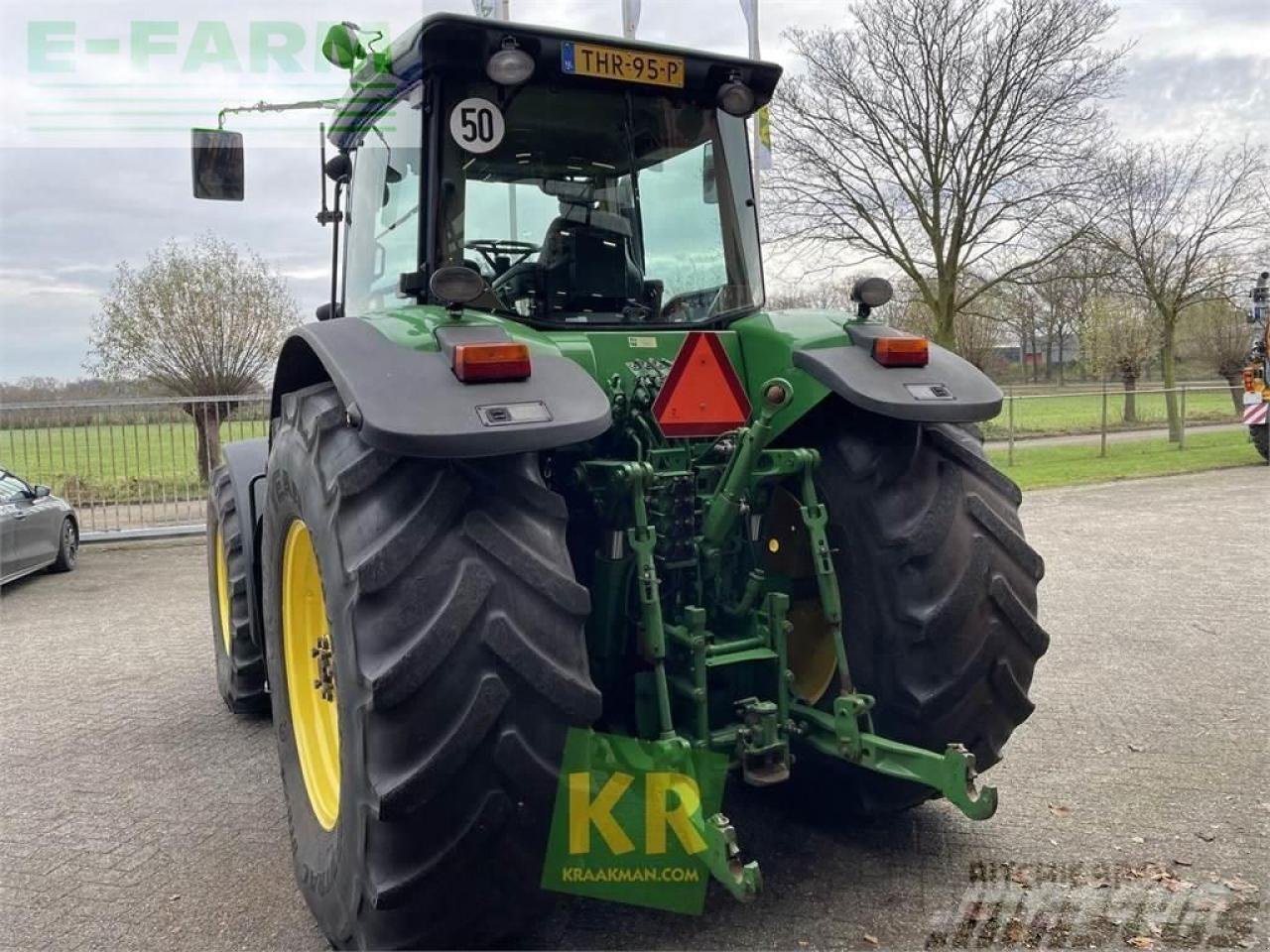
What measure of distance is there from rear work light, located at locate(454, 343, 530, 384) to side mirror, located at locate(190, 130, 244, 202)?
8.46ft

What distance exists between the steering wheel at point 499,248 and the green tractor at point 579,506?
0.01 meters

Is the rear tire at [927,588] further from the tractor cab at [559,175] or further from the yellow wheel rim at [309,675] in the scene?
the yellow wheel rim at [309,675]

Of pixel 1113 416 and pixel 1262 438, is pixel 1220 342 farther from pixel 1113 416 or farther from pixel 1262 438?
pixel 1262 438

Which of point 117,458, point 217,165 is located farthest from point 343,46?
point 117,458

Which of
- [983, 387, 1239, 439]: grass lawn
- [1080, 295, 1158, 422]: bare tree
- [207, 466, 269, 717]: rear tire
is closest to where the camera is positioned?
[207, 466, 269, 717]: rear tire

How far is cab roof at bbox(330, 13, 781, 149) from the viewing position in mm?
3150

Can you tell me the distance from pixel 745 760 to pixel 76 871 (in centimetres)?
230

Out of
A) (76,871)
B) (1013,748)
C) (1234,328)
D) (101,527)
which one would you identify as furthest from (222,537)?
(1234,328)

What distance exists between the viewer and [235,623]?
183 inches

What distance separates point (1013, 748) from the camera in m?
4.25

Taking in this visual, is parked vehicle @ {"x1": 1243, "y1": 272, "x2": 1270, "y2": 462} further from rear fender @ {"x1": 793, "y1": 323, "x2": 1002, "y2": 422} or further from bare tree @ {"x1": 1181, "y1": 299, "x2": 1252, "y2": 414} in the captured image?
rear fender @ {"x1": 793, "y1": 323, "x2": 1002, "y2": 422}

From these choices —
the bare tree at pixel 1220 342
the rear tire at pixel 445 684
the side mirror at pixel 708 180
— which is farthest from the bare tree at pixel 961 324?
the rear tire at pixel 445 684

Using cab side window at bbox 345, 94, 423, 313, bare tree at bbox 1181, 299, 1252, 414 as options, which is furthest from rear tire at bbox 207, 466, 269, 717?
bare tree at bbox 1181, 299, 1252, 414

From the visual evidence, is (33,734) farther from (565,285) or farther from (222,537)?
(565,285)
